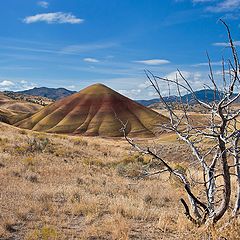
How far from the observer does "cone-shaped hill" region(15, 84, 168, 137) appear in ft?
239

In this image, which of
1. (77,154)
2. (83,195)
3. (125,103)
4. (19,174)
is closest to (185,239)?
Answer: (83,195)

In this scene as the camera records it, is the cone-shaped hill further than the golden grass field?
Yes

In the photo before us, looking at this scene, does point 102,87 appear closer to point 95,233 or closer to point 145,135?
point 145,135

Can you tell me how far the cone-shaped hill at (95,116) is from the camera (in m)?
72.9

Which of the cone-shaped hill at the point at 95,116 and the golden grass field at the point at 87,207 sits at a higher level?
the cone-shaped hill at the point at 95,116

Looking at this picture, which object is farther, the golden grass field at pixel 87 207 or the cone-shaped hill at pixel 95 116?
the cone-shaped hill at pixel 95 116

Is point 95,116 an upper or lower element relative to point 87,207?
upper

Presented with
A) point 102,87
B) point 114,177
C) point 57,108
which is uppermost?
point 102,87

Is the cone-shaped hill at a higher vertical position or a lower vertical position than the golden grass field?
higher

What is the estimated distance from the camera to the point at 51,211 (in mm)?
7820

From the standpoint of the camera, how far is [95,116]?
78.8m

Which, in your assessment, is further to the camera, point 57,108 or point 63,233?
point 57,108

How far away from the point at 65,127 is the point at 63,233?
2731 inches

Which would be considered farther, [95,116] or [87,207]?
[95,116]
